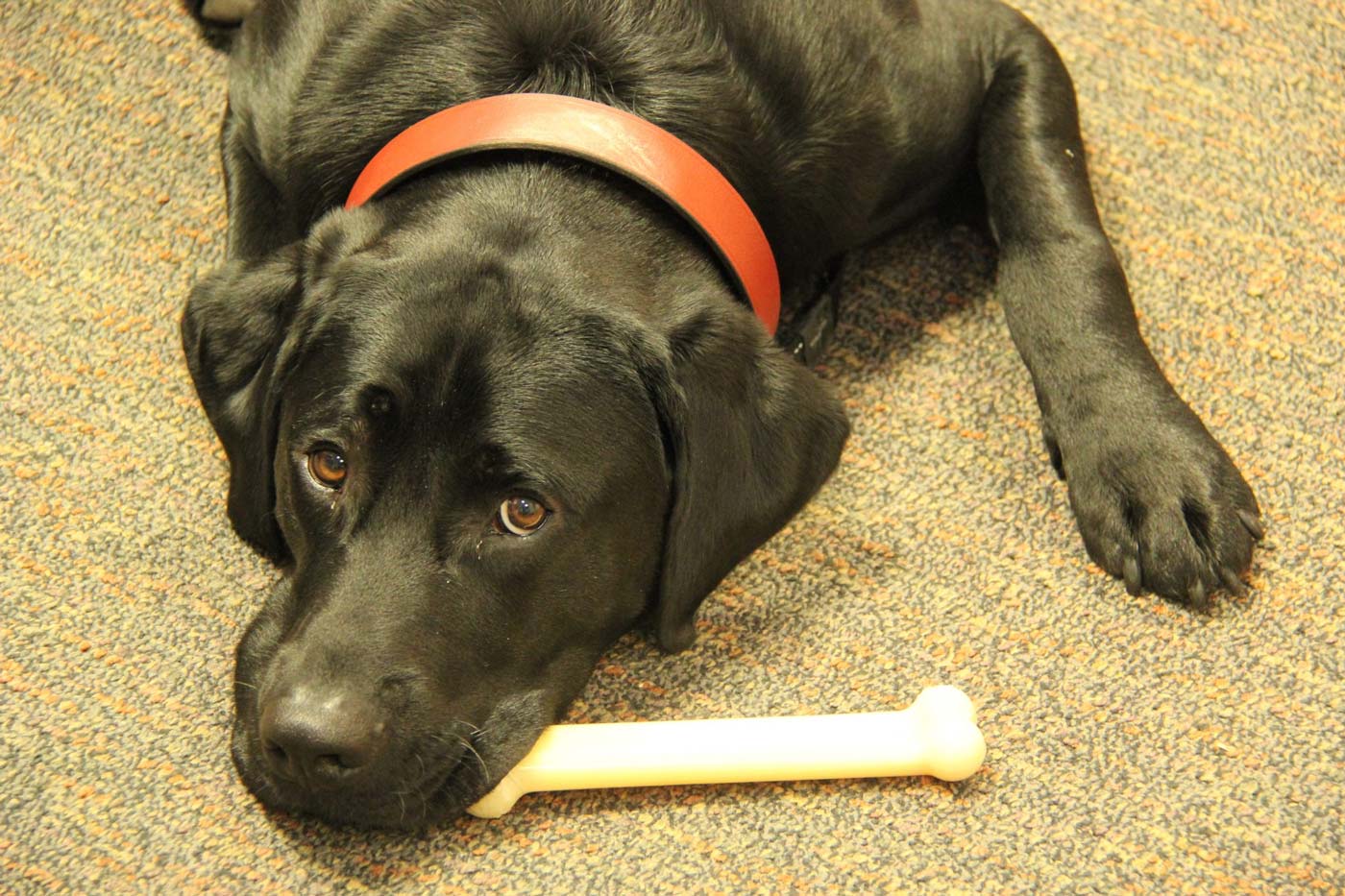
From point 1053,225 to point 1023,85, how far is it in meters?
0.26

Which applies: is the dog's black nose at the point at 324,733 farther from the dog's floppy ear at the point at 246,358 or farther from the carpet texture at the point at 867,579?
the dog's floppy ear at the point at 246,358

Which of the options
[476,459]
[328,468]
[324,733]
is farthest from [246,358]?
[324,733]

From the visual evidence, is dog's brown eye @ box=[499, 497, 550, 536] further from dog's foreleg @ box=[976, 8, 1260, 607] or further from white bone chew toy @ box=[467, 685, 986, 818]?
dog's foreleg @ box=[976, 8, 1260, 607]

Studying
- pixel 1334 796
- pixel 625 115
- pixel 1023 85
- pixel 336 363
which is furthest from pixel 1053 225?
pixel 336 363

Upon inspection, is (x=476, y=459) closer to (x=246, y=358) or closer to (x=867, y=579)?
(x=246, y=358)

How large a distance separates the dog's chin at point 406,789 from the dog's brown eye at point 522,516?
0.74 ft

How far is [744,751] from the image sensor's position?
163 cm

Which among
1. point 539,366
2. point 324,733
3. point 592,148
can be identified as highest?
point 592,148

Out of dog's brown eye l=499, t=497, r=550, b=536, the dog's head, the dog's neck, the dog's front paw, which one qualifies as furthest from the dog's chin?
the dog's front paw

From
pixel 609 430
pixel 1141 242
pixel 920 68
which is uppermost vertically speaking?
pixel 920 68

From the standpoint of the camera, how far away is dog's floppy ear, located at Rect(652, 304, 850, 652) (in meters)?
1.61

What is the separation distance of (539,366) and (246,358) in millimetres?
435

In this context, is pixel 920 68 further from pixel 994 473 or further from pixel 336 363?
pixel 336 363

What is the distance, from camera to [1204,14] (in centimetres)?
265
